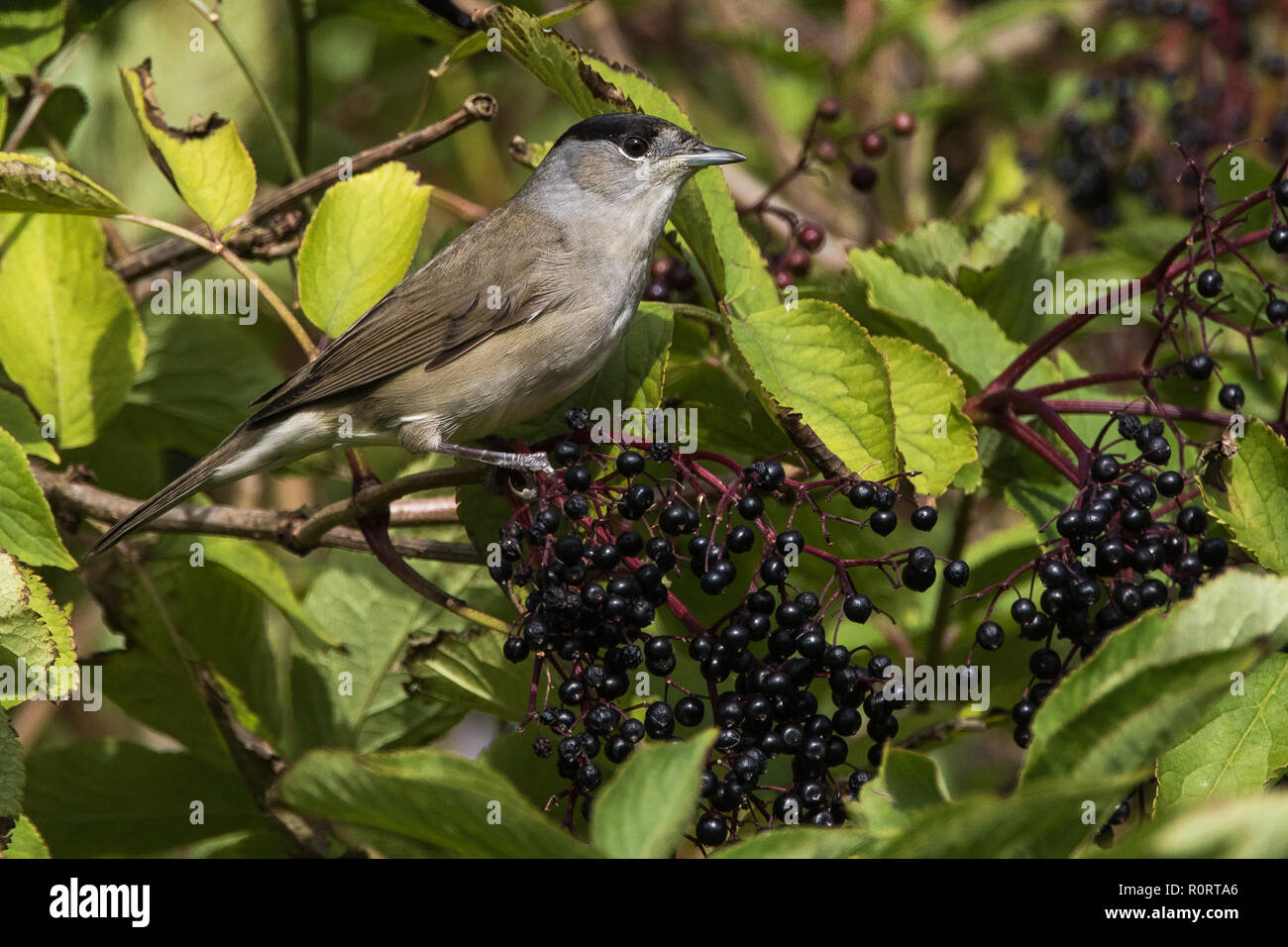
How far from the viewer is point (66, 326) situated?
3012 mm

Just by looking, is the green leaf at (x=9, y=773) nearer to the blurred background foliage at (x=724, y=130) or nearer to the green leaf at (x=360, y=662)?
the blurred background foliage at (x=724, y=130)

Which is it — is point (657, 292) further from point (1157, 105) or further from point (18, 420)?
point (1157, 105)

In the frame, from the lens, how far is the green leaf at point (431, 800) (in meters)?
1.44

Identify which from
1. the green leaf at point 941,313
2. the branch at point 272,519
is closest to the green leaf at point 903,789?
the branch at point 272,519

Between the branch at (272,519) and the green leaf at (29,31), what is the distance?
1.01 m

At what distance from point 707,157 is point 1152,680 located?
207cm

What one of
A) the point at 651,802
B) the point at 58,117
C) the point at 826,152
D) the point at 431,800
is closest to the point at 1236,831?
the point at 651,802

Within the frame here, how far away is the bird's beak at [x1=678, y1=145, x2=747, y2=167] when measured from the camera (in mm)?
3143

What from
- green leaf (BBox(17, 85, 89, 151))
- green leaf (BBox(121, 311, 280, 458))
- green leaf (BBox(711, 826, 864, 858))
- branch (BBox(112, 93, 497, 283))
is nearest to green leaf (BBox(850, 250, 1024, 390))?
branch (BBox(112, 93, 497, 283))

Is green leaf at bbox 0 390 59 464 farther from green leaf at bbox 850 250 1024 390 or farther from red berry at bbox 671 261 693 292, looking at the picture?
green leaf at bbox 850 250 1024 390

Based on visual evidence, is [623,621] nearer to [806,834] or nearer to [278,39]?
[806,834]

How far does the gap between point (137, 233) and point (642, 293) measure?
6.44 ft

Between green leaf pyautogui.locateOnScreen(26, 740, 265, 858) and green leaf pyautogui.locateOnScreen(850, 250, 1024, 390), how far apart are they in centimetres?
190
